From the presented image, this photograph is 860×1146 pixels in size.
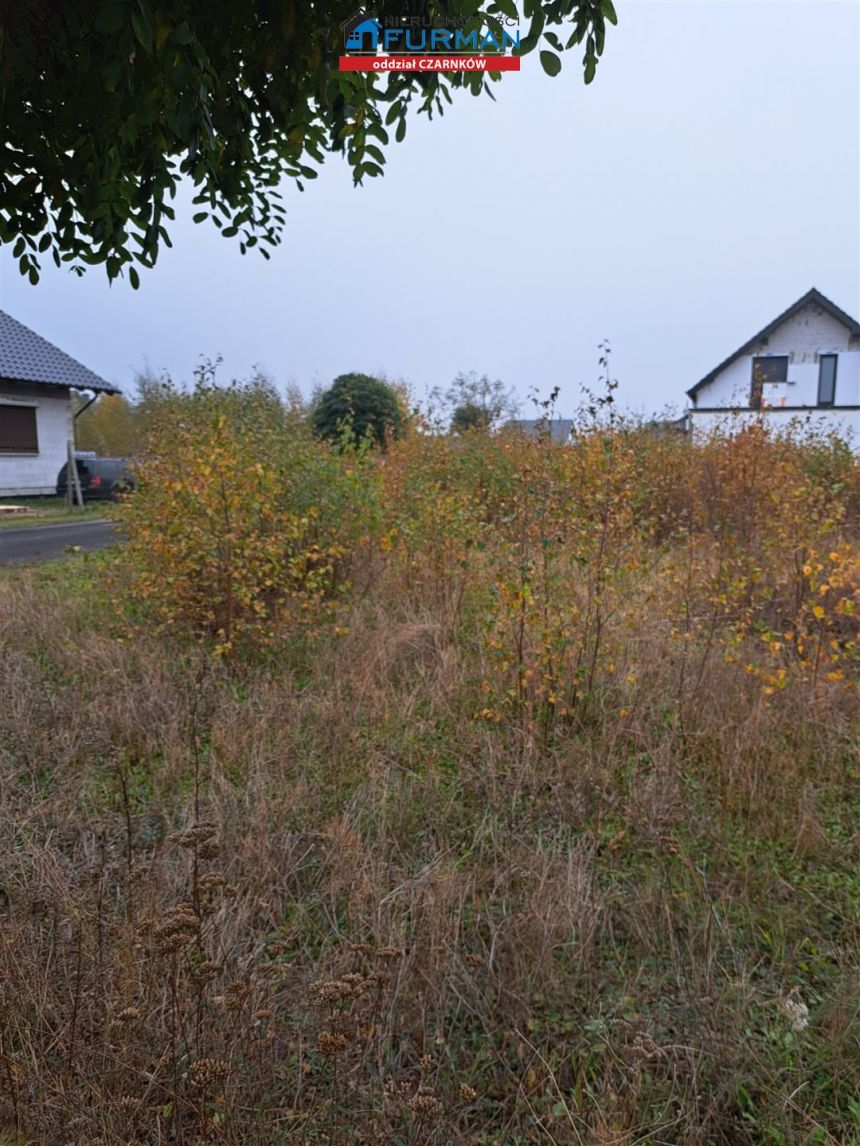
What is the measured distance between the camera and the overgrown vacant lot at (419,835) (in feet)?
5.07

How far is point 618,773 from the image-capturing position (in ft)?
9.53

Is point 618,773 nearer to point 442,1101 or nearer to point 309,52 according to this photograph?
point 442,1101

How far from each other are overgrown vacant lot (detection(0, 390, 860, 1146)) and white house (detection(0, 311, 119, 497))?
14035 millimetres

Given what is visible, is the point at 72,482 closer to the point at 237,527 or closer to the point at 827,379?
the point at 237,527

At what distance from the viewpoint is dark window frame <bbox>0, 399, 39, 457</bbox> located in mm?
16828

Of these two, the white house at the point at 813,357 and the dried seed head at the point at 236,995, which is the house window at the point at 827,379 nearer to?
the white house at the point at 813,357

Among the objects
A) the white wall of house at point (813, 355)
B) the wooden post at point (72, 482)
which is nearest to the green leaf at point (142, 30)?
the wooden post at point (72, 482)

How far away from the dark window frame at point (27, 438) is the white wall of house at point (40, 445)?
0.04 meters

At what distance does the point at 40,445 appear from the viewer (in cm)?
1766

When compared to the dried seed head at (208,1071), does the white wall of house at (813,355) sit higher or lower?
higher

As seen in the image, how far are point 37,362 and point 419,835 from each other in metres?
18.9

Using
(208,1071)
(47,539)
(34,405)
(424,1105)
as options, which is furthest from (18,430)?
(424,1105)

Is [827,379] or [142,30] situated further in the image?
[827,379]

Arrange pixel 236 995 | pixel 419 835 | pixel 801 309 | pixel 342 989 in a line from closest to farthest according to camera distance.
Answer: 1. pixel 342 989
2. pixel 236 995
3. pixel 419 835
4. pixel 801 309
